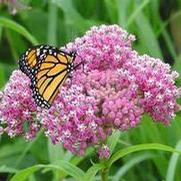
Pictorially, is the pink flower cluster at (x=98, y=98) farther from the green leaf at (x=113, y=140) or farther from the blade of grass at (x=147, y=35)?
the blade of grass at (x=147, y=35)

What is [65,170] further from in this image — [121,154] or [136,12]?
[136,12]

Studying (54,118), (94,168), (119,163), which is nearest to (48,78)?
(54,118)

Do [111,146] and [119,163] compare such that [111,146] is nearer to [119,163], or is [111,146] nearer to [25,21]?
[119,163]

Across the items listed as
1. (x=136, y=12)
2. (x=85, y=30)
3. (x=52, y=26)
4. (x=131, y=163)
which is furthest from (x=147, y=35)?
(x=131, y=163)

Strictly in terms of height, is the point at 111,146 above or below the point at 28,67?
below

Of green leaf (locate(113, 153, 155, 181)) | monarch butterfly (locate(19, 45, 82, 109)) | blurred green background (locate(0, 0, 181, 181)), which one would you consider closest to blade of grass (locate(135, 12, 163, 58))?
blurred green background (locate(0, 0, 181, 181))
